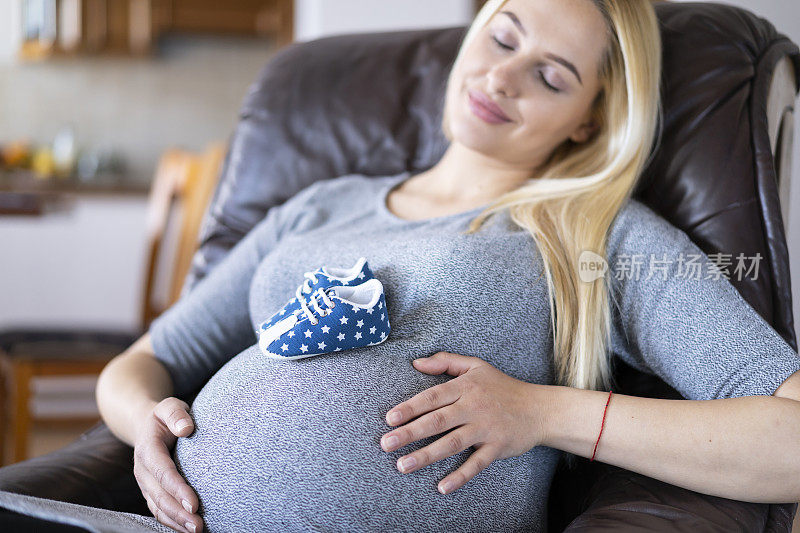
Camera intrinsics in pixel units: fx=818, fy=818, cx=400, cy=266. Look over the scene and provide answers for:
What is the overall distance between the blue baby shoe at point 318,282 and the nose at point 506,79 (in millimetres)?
342

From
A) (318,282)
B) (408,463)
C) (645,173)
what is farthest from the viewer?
(645,173)

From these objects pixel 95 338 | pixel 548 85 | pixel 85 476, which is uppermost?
pixel 548 85

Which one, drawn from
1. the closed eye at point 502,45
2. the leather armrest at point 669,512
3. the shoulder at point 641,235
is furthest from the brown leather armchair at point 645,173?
the closed eye at point 502,45

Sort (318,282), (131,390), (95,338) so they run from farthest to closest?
1. (95,338)
2. (131,390)
3. (318,282)

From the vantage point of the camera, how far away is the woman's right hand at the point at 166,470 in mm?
909

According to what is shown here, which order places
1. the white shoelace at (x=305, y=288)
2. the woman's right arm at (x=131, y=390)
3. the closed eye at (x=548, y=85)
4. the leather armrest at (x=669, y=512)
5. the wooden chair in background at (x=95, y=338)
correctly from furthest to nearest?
the wooden chair in background at (x=95, y=338) → the closed eye at (x=548, y=85) → the woman's right arm at (x=131, y=390) → the white shoelace at (x=305, y=288) → the leather armrest at (x=669, y=512)

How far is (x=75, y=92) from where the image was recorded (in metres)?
4.58

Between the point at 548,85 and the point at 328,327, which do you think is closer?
the point at 328,327

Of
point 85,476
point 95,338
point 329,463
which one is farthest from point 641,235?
point 95,338

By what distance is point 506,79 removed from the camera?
1158mm

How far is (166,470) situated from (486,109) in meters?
0.65

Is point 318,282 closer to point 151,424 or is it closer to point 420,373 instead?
point 420,373

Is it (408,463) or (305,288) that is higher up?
(305,288)

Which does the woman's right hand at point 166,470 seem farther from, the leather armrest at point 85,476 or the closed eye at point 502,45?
the closed eye at point 502,45
